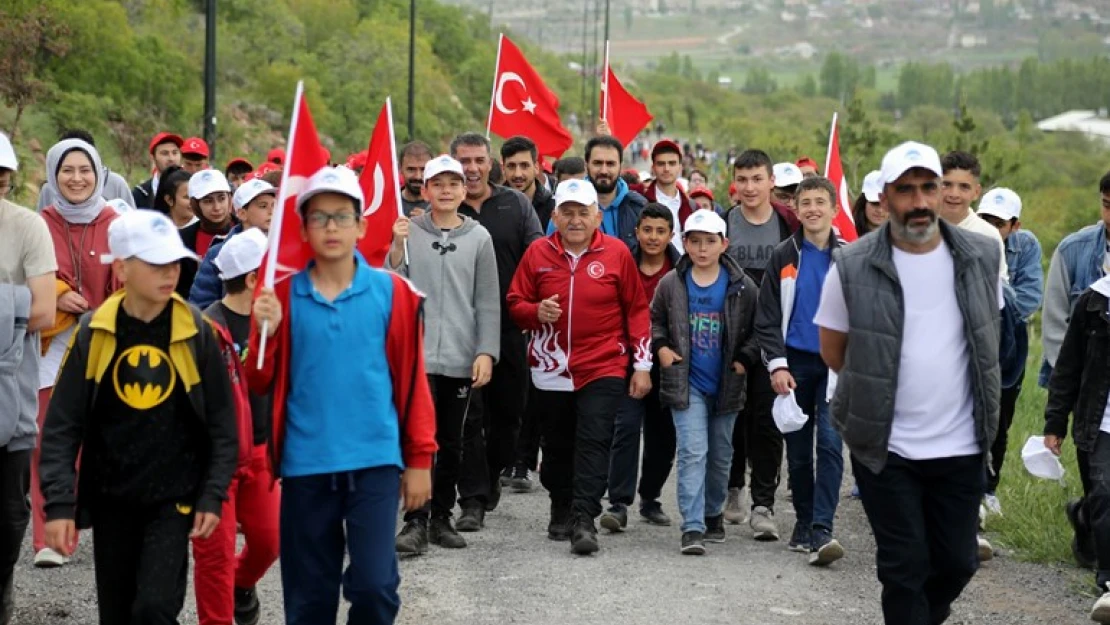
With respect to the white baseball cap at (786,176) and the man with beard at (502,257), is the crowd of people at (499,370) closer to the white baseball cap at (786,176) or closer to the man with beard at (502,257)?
the man with beard at (502,257)

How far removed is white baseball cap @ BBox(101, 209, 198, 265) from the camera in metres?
6.14

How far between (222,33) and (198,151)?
133 ft

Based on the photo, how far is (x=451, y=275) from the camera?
380 inches

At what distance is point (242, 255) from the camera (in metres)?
7.61

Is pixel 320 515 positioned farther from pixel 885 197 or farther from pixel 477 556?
pixel 477 556

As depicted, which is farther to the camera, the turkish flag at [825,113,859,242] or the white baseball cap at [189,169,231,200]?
the turkish flag at [825,113,859,242]

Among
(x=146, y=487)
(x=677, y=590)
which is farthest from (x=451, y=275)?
(x=146, y=487)

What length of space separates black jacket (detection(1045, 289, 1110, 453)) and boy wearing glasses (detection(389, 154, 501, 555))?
298 cm

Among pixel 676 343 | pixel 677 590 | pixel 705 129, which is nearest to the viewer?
pixel 677 590

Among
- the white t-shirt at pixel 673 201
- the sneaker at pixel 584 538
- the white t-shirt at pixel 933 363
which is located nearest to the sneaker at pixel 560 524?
the sneaker at pixel 584 538

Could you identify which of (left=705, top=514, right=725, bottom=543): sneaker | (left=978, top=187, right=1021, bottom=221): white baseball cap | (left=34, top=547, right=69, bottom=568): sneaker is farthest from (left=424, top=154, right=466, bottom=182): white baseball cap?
(left=978, top=187, right=1021, bottom=221): white baseball cap

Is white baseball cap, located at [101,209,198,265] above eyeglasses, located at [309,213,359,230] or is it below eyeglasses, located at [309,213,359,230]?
below

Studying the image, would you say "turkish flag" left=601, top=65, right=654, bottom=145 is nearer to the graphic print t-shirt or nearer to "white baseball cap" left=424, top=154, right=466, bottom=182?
"white baseball cap" left=424, top=154, right=466, bottom=182

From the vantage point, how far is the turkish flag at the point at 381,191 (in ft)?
26.7
